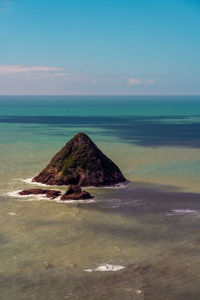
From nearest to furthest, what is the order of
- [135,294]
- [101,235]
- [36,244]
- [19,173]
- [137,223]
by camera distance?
[135,294]
[36,244]
[101,235]
[137,223]
[19,173]

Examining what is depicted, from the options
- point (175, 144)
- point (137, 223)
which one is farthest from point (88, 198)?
point (175, 144)

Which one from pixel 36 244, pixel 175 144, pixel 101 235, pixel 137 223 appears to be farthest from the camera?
pixel 175 144

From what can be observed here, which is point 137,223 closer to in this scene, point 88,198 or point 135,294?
point 88,198

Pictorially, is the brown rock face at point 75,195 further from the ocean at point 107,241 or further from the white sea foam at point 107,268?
the white sea foam at point 107,268

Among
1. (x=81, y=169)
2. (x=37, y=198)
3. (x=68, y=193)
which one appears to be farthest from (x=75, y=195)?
(x=81, y=169)

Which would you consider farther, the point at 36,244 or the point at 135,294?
the point at 36,244

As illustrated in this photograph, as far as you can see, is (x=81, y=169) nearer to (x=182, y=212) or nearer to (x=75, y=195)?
(x=75, y=195)
